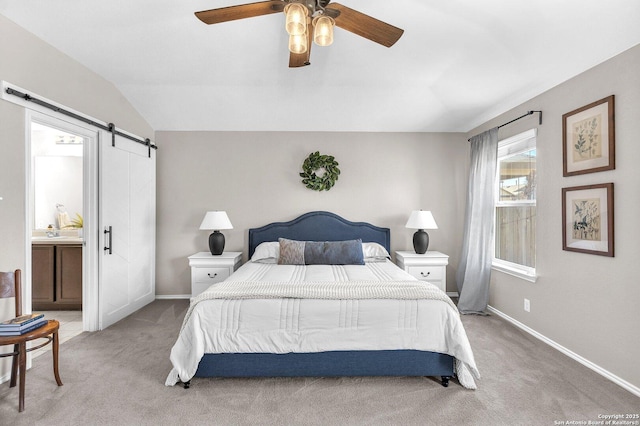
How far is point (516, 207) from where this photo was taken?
11.7ft

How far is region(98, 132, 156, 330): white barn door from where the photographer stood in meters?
3.32

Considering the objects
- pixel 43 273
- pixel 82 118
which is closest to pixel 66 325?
pixel 43 273

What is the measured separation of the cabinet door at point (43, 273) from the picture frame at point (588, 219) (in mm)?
5379

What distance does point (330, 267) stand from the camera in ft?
11.5

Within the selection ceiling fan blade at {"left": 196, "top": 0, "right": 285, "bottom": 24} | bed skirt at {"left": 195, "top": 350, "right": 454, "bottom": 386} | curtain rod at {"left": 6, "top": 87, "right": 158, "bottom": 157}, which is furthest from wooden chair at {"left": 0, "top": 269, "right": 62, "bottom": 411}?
ceiling fan blade at {"left": 196, "top": 0, "right": 285, "bottom": 24}

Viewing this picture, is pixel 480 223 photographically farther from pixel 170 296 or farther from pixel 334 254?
pixel 170 296

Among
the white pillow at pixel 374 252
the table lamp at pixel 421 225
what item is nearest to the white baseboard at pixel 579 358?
the table lamp at pixel 421 225

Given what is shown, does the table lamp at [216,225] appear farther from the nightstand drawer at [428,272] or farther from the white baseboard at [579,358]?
the white baseboard at [579,358]

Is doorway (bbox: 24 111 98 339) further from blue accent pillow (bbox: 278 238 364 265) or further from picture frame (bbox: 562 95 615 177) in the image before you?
picture frame (bbox: 562 95 615 177)

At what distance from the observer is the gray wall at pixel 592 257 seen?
219 cm

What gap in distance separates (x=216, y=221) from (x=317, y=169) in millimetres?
1484

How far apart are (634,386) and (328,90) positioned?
3619mm

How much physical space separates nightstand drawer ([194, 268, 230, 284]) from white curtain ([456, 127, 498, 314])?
2895 millimetres

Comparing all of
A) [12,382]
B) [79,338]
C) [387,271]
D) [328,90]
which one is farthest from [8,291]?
[328,90]
